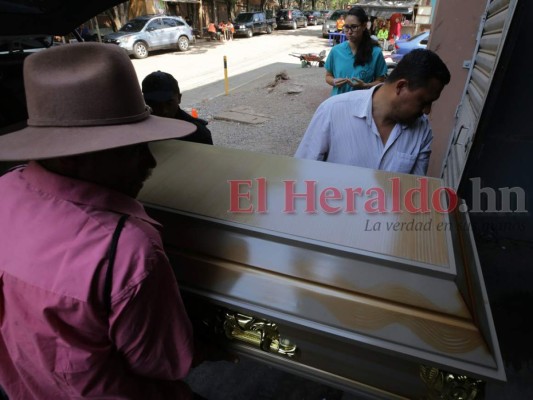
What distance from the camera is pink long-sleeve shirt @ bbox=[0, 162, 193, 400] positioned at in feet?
2.51

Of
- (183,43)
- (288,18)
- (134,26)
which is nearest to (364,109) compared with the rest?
(134,26)

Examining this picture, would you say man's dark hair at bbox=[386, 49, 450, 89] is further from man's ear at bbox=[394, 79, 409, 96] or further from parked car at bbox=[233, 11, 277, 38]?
parked car at bbox=[233, 11, 277, 38]

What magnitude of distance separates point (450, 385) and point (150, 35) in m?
15.3

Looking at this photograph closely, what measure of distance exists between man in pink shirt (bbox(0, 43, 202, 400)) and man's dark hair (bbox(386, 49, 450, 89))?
1170 mm

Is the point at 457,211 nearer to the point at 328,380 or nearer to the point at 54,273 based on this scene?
the point at 328,380

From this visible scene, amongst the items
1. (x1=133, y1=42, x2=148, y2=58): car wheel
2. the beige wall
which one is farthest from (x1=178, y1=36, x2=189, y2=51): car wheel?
the beige wall

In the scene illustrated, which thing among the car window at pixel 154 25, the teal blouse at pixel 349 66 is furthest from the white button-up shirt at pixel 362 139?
the car window at pixel 154 25

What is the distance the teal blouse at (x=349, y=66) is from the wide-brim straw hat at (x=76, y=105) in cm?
283

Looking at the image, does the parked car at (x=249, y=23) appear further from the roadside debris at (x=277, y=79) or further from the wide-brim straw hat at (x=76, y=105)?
the wide-brim straw hat at (x=76, y=105)

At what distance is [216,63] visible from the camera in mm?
12352

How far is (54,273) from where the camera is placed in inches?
30.0

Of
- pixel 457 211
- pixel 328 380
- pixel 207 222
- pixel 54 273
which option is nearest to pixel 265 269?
pixel 207 222

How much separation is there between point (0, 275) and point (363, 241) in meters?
0.99

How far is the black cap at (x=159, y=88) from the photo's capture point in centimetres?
217
